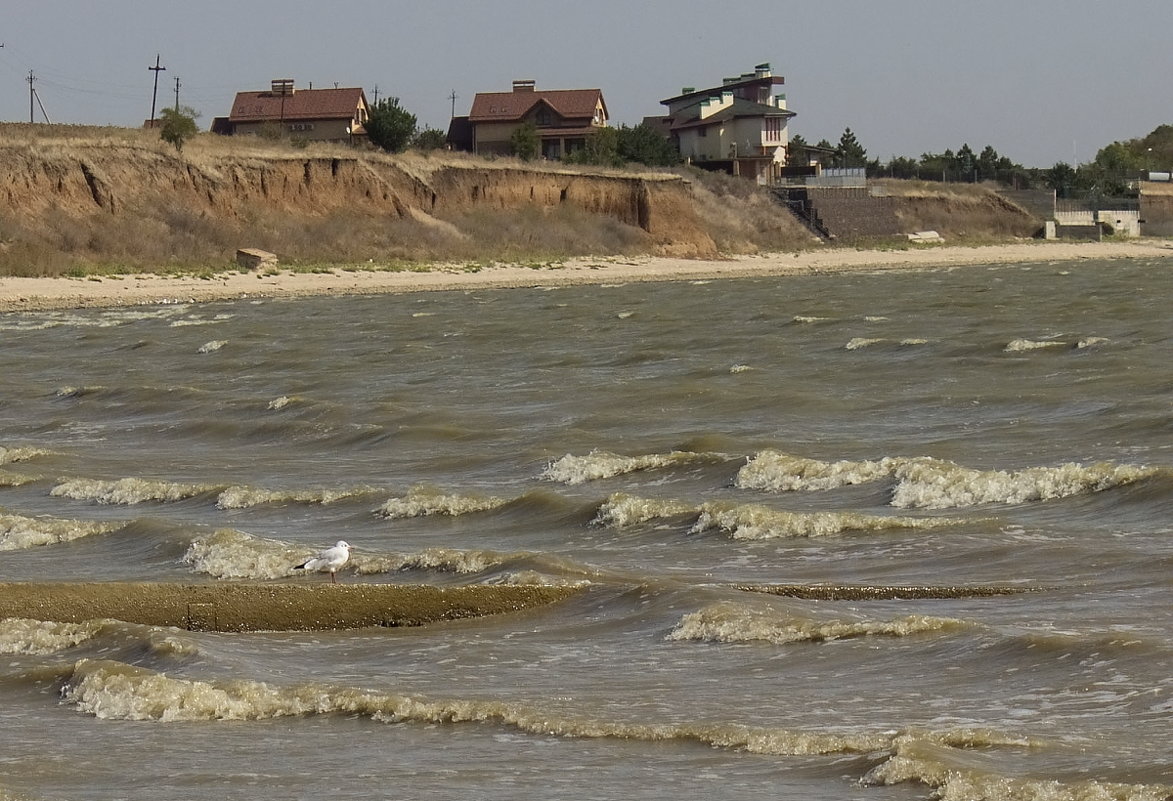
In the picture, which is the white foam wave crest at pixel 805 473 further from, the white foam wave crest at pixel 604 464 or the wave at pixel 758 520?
the wave at pixel 758 520

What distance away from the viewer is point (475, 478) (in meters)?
16.1

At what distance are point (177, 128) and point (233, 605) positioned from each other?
171 feet

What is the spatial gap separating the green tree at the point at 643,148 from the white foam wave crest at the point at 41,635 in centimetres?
7569

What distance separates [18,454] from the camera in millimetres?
17656

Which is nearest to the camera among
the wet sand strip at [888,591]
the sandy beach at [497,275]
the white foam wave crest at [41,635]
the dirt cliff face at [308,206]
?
the white foam wave crest at [41,635]

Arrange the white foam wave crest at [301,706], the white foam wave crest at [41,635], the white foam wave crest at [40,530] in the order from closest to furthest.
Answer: the white foam wave crest at [301,706] < the white foam wave crest at [41,635] < the white foam wave crest at [40,530]

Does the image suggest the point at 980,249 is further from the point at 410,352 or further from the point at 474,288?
the point at 410,352

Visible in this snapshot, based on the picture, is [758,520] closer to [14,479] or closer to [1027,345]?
Result: [14,479]

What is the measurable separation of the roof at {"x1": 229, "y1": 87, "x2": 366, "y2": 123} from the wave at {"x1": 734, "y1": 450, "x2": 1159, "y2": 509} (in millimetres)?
79600

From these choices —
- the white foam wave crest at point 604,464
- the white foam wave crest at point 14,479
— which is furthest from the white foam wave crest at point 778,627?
the white foam wave crest at point 14,479

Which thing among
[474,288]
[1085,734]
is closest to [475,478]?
[1085,734]

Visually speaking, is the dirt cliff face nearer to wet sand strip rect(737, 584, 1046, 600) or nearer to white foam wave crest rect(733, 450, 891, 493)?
white foam wave crest rect(733, 450, 891, 493)

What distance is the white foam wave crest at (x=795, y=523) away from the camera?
12.7 metres

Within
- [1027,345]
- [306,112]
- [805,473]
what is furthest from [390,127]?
[805,473]
